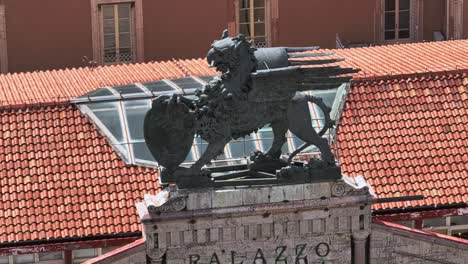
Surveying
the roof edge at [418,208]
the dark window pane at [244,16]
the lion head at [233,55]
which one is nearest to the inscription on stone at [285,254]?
the lion head at [233,55]

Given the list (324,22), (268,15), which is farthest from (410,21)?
(268,15)

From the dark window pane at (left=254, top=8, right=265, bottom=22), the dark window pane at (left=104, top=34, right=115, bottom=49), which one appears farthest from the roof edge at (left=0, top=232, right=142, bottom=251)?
the dark window pane at (left=254, top=8, right=265, bottom=22)

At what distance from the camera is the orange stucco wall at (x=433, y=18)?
169 feet

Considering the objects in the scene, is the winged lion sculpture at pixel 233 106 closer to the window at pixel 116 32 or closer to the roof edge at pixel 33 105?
the roof edge at pixel 33 105

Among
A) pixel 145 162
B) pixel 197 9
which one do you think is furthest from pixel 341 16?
pixel 145 162

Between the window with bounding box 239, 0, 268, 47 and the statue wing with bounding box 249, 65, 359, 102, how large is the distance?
17.5 meters

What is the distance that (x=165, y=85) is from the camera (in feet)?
131

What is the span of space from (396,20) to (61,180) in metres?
18.1

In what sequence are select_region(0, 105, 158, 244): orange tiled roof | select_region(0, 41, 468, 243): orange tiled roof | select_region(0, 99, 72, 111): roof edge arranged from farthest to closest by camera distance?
select_region(0, 99, 72, 111): roof edge → select_region(0, 41, 468, 243): orange tiled roof → select_region(0, 105, 158, 244): orange tiled roof

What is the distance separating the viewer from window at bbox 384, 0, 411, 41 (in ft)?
167

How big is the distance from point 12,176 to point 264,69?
7.82 m

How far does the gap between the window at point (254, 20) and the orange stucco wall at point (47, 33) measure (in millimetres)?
5054

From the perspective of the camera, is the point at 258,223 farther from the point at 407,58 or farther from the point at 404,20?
the point at 404,20

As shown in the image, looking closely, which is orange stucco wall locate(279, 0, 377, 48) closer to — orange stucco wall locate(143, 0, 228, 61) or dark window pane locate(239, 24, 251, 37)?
dark window pane locate(239, 24, 251, 37)
